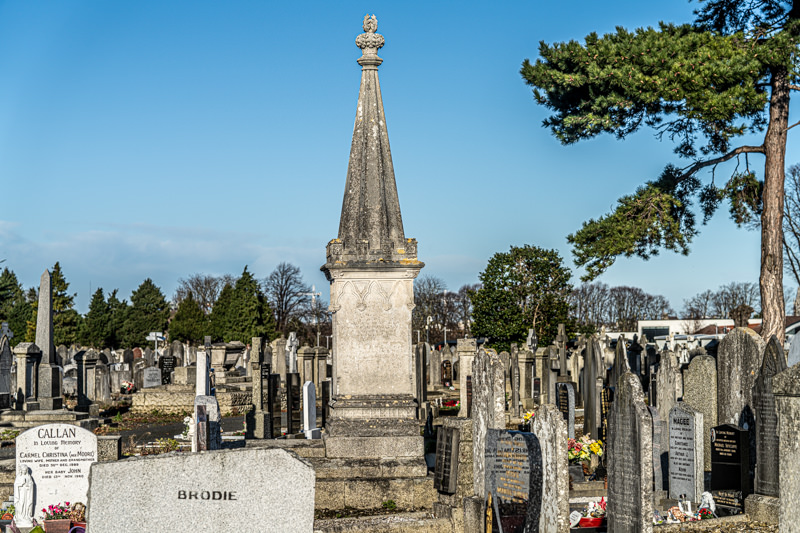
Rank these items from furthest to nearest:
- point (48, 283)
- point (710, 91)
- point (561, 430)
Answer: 1. point (48, 283)
2. point (710, 91)
3. point (561, 430)

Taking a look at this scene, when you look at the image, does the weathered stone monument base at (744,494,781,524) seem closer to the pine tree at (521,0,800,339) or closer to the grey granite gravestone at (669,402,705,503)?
the grey granite gravestone at (669,402,705,503)

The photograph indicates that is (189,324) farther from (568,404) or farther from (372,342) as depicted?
(372,342)

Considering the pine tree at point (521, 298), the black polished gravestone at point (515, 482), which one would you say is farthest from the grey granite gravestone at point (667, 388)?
the pine tree at point (521, 298)

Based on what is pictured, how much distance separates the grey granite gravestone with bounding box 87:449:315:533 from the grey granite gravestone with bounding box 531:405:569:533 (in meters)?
2.54

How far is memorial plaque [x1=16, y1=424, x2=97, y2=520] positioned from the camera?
8.73 meters

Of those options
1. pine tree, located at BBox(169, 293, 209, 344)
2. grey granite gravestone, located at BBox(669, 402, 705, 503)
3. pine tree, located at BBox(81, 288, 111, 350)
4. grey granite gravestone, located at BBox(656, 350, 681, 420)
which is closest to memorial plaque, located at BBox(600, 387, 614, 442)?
grey granite gravestone, located at BBox(656, 350, 681, 420)

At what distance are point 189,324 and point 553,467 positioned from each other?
58.2 metres

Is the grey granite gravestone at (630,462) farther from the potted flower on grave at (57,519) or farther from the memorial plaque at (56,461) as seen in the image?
the memorial plaque at (56,461)

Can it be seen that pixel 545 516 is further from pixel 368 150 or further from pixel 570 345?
pixel 570 345

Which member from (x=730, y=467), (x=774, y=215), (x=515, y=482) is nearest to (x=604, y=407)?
(x=730, y=467)

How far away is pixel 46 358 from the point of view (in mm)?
18859

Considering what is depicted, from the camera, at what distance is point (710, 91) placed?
16875mm

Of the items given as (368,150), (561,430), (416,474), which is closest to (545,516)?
(561,430)

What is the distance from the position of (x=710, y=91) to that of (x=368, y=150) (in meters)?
9.62
